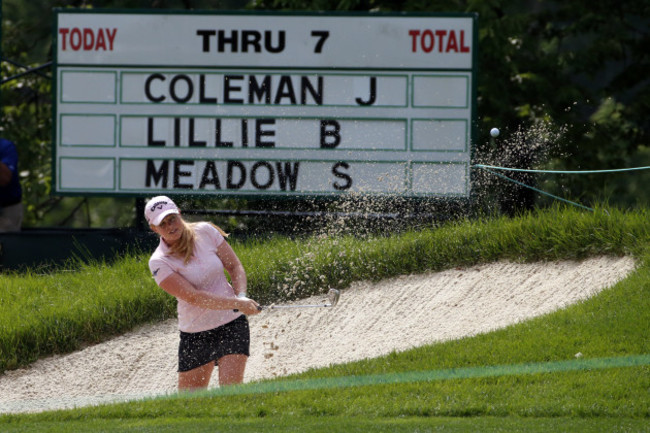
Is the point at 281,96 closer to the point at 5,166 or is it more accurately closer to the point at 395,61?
the point at 395,61

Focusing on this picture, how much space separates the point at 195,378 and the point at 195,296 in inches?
27.7


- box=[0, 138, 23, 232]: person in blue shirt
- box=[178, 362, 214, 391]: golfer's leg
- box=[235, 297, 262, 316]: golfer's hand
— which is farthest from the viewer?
box=[0, 138, 23, 232]: person in blue shirt

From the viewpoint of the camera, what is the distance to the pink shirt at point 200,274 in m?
6.64

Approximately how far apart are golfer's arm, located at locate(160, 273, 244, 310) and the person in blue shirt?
6.10m

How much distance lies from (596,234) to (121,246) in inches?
201

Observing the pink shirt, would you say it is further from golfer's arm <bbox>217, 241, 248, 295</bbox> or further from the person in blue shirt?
the person in blue shirt

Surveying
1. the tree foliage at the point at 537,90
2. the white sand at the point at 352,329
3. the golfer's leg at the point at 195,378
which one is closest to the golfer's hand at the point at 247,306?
the golfer's leg at the point at 195,378

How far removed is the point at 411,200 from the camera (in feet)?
38.9

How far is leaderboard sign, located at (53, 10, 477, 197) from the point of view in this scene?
11.8 metres

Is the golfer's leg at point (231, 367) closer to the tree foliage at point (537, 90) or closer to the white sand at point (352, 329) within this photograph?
the white sand at point (352, 329)

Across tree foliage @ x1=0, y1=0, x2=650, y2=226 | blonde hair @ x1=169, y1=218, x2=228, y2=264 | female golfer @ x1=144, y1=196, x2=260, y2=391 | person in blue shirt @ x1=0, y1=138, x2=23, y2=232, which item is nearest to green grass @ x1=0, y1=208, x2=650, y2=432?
female golfer @ x1=144, y1=196, x2=260, y2=391

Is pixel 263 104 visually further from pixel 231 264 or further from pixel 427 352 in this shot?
pixel 231 264

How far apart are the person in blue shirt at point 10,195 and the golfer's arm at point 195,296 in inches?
240

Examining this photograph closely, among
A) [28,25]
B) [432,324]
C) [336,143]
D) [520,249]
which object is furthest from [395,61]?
[28,25]
